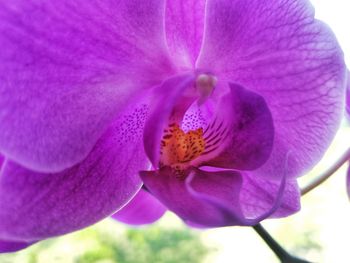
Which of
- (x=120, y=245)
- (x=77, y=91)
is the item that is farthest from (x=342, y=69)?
(x=120, y=245)

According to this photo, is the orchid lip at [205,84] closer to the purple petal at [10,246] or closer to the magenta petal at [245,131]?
the magenta petal at [245,131]

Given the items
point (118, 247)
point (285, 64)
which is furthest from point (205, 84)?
point (118, 247)

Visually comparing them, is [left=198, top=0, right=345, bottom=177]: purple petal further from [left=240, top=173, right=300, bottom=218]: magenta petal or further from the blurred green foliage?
the blurred green foliage

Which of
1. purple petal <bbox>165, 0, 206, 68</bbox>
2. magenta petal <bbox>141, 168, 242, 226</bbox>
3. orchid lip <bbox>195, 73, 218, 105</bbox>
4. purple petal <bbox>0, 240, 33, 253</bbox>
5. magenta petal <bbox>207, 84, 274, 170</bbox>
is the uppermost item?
purple petal <bbox>165, 0, 206, 68</bbox>

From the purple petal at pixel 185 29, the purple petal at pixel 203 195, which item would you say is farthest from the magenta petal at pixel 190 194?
the purple petal at pixel 185 29

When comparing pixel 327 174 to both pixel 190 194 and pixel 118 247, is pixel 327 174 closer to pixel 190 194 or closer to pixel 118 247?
pixel 190 194

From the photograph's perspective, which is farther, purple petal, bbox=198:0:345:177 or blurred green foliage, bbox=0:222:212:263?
blurred green foliage, bbox=0:222:212:263

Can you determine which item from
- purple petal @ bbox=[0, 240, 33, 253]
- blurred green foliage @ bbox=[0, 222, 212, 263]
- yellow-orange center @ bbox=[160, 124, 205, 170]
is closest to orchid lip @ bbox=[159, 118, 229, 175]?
yellow-orange center @ bbox=[160, 124, 205, 170]
